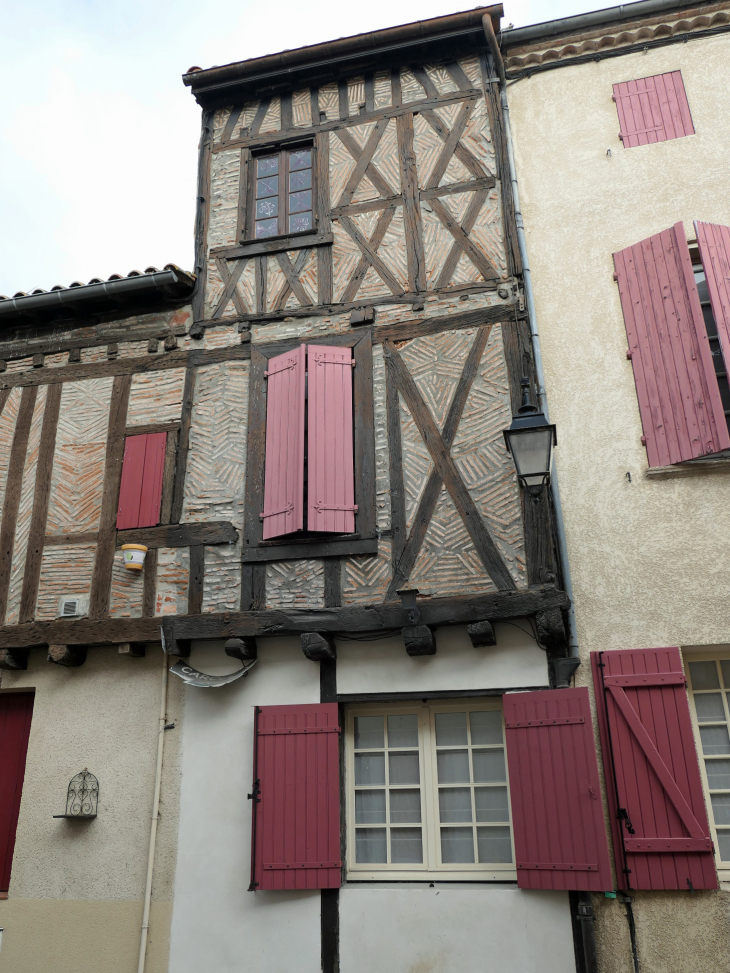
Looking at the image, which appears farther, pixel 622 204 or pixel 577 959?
pixel 622 204

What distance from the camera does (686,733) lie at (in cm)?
469

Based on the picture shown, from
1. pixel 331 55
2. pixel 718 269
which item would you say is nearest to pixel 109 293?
pixel 331 55

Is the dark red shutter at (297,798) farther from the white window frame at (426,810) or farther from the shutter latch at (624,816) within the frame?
the shutter latch at (624,816)


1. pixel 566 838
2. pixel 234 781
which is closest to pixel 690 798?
pixel 566 838

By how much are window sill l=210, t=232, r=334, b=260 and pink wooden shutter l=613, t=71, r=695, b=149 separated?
2677 millimetres

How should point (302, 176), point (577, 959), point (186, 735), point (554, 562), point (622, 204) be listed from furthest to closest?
point (302, 176) → point (622, 204) → point (186, 735) → point (554, 562) → point (577, 959)

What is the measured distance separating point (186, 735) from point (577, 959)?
293 centimetres

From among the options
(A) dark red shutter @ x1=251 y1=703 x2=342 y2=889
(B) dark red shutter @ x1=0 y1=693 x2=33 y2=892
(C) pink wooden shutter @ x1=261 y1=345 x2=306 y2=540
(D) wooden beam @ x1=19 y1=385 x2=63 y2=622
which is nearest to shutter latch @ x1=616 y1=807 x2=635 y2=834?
(A) dark red shutter @ x1=251 y1=703 x2=342 y2=889

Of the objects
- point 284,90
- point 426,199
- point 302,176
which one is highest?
point 284,90

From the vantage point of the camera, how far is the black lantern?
4.71m

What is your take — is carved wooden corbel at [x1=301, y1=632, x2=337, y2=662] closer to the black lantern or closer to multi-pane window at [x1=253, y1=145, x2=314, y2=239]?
the black lantern

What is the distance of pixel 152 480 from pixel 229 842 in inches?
111

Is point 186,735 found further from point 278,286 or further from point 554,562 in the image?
point 278,286

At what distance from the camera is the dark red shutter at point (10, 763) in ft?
19.3
